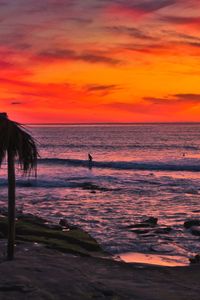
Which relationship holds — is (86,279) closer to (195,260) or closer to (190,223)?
(195,260)

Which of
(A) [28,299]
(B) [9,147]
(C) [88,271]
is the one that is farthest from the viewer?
(C) [88,271]

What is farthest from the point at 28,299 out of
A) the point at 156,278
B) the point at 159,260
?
the point at 159,260

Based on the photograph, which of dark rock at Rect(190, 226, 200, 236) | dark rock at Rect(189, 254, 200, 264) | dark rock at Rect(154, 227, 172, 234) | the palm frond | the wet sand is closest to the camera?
the wet sand

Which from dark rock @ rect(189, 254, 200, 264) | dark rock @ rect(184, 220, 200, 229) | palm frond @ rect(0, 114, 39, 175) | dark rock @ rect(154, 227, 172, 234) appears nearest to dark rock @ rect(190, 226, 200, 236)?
dark rock @ rect(184, 220, 200, 229)

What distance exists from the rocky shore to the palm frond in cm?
350

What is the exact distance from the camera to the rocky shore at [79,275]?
14250 millimetres

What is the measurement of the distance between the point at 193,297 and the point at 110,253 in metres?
8.49

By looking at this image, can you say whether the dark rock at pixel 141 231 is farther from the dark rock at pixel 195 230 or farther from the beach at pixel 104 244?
the dark rock at pixel 195 230

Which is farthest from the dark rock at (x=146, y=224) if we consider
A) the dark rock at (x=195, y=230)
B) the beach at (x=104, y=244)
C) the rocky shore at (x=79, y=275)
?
the rocky shore at (x=79, y=275)

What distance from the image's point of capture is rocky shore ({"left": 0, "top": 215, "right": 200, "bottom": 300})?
46.8ft

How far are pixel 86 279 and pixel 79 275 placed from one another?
0.53m

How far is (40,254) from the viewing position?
19.8 metres

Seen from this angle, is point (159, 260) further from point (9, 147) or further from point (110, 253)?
point (9, 147)

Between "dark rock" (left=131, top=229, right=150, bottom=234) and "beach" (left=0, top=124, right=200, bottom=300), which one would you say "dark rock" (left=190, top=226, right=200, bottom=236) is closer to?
"beach" (left=0, top=124, right=200, bottom=300)
